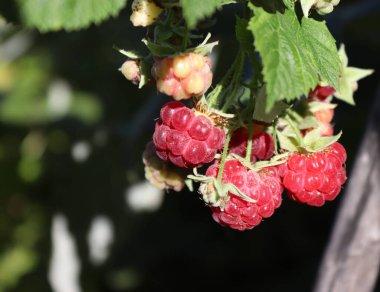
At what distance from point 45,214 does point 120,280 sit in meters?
0.52

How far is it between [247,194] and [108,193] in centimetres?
136

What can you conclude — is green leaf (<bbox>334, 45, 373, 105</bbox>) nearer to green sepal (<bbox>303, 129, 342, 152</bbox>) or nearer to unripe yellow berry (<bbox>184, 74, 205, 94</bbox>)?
green sepal (<bbox>303, 129, 342, 152</bbox>)

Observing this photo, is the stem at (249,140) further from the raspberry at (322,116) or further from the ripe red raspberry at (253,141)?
the raspberry at (322,116)

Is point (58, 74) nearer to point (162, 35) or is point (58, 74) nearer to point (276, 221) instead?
point (276, 221)

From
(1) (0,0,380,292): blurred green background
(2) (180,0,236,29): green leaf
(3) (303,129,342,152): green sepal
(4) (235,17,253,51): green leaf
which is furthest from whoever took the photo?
(1) (0,0,380,292): blurred green background

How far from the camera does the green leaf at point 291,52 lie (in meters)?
0.76

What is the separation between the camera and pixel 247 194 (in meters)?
0.89

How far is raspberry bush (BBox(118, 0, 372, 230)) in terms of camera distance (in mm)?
780

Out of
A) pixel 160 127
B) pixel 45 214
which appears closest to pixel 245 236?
pixel 45 214

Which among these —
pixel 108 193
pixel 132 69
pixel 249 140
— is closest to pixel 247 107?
pixel 249 140

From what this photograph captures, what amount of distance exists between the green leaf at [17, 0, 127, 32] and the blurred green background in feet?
2.34

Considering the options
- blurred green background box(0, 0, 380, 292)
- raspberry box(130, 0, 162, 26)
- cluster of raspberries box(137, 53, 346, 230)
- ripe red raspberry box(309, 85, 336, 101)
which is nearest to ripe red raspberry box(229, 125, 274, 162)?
cluster of raspberries box(137, 53, 346, 230)

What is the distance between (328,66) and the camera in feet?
2.76

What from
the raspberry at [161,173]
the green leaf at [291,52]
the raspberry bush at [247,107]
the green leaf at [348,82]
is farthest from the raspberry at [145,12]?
the green leaf at [348,82]
